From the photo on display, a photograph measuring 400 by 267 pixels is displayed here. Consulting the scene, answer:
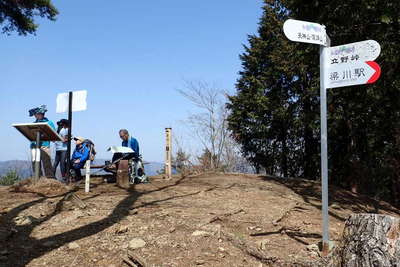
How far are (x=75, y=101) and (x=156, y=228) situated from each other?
3.79 meters

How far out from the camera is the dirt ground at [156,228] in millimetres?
3746

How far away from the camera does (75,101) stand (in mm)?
7184

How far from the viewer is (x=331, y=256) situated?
337cm

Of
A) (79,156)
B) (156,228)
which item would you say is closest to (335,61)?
(156,228)

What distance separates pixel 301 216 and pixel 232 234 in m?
1.68

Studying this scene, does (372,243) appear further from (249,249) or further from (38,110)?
(38,110)

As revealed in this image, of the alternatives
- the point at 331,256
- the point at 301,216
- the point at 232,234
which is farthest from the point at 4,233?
the point at 301,216

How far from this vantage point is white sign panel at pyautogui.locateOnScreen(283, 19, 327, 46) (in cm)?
370

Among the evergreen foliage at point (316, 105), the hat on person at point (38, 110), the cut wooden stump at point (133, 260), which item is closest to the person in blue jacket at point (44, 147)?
the hat on person at point (38, 110)

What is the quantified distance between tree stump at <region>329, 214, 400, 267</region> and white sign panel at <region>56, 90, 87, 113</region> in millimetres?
5512

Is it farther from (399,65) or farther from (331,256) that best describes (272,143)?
(331,256)

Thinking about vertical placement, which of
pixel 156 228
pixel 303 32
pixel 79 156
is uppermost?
pixel 303 32

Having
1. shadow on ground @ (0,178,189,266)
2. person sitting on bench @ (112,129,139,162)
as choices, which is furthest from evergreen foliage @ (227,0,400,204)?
shadow on ground @ (0,178,189,266)

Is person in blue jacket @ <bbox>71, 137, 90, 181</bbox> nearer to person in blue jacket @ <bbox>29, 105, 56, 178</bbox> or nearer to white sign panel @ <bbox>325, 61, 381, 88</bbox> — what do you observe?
person in blue jacket @ <bbox>29, 105, 56, 178</bbox>
